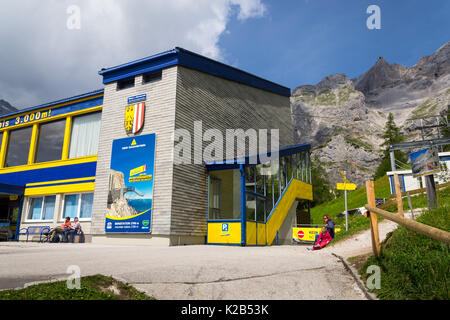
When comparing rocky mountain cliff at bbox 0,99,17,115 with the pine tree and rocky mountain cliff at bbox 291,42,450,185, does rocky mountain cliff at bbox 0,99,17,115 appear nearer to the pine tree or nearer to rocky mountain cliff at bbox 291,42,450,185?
the pine tree

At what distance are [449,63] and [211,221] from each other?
619 ft

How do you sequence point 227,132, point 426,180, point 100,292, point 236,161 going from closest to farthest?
point 100,292 < point 426,180 < point 236,161 < point 227,132

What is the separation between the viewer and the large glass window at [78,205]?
1720cm

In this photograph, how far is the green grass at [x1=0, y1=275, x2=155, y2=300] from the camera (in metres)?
3.27

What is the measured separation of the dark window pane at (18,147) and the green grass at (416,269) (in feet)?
74.7

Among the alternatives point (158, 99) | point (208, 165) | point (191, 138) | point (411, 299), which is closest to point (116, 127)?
point (158, 99)

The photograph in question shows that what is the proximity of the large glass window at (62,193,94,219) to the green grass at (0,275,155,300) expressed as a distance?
1420 cm

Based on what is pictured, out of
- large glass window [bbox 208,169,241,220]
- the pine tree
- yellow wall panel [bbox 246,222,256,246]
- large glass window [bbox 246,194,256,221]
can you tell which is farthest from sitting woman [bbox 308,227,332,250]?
the pine tree

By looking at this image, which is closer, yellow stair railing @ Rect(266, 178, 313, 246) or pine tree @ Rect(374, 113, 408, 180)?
yellow stair railing @ Rect(266, 178, 313, 246)

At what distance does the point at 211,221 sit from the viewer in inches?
577

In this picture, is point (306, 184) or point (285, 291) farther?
point (306, 184)

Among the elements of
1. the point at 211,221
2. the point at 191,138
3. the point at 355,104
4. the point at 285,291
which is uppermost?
the point at 355,104

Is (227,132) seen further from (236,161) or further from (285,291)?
(285,291)

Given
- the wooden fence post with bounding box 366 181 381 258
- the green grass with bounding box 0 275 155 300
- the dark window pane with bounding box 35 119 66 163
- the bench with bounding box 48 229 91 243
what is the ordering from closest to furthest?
the green grass with bounding box 0 275 155 300 < the wooden fence post with bounding box 366 181 381 258 < the bench with bounding box 48 229 91 243 < the dark window pane with bounding box 35 119 66 163
